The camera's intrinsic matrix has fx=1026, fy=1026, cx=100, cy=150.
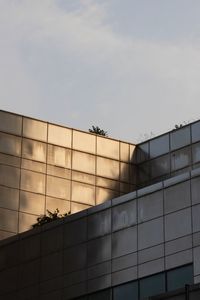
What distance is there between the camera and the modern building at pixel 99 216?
46312 millimetres

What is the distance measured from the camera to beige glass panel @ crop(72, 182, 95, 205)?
65.6m

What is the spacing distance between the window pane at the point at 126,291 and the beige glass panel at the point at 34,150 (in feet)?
58.6

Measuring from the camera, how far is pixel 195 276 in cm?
4462

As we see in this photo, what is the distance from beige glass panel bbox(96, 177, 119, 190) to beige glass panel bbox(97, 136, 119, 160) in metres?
1.72

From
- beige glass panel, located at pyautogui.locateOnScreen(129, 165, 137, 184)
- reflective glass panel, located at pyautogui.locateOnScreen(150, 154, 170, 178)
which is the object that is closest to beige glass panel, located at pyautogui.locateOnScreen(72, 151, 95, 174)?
beige glass panel, located at pyautogui.locateOnScreen(129, 165, 137, 184)

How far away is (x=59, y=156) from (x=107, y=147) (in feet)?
13.9

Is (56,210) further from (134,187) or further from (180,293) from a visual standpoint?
(180,293)

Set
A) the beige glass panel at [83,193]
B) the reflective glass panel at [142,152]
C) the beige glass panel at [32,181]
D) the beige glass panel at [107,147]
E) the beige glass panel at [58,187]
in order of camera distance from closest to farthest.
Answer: the beige glass panel at [32,181], the beige glass panel at [58,187], the beige glass panel at [83,193], the beige glass panel at [107,147], the reflective glass panel at [142,152]

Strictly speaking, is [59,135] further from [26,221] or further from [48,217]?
[26,221]

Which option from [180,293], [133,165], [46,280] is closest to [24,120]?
[133,165]

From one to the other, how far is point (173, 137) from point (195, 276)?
2362 cm

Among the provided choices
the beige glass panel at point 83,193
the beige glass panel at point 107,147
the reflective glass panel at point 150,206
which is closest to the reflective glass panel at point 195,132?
the beige glass panel at point 107,147

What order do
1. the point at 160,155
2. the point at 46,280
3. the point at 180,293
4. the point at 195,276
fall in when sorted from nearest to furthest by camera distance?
the point at 180,293 < the point at 195,276 < the point at 46,280 < the point at 160,155

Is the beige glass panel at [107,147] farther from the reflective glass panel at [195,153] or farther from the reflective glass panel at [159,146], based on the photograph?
the reflective glass panel at [195,153]
